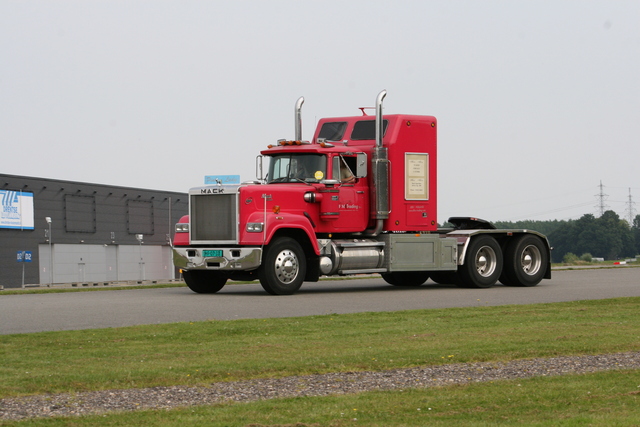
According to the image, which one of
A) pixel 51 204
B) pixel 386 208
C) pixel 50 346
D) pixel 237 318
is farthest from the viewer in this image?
pixel 51 204

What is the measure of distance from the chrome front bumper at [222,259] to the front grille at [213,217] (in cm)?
30

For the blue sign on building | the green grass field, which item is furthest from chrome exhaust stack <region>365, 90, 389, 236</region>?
the blue sign on building

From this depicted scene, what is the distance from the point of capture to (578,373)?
9.20 metres

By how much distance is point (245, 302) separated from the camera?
18812 millimetres

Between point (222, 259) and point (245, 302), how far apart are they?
2.22 metres

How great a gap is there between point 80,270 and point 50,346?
50705 mm

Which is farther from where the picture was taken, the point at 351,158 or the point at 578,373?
the point at 351,158

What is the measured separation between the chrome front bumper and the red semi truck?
26 mm

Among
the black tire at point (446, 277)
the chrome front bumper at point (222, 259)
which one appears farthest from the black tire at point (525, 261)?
the chrome front bumper at point (222, 259)

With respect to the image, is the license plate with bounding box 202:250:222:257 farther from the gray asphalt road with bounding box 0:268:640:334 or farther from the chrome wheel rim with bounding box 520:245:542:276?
the chrome wheel rim with bounding box 520:245:542:276

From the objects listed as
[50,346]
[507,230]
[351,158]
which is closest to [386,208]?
[351,158]

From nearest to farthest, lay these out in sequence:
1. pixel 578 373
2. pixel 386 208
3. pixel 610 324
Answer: pixel 578 373
pixel 610 324
pixel 386 208

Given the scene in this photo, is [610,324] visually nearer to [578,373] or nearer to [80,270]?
[578,373]

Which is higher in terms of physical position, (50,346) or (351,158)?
(351,158)
